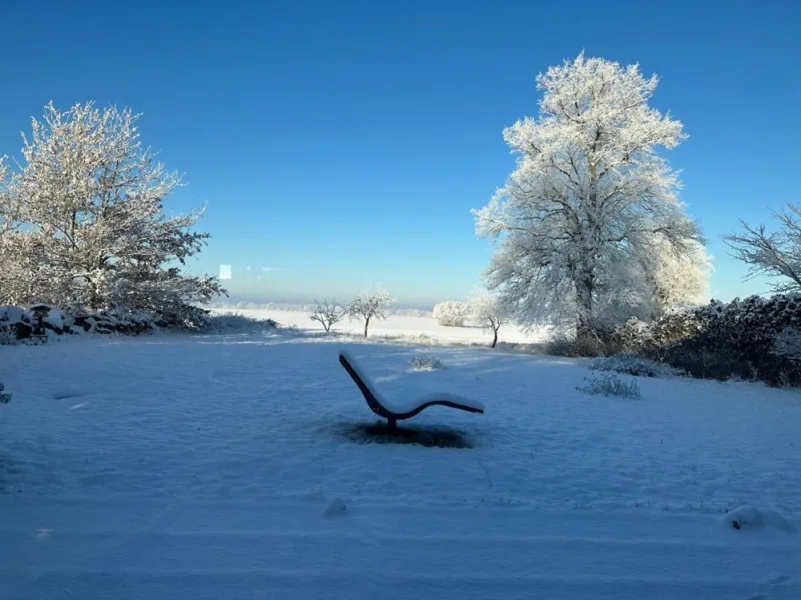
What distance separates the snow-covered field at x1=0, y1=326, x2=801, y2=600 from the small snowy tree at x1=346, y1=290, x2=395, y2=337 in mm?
19929

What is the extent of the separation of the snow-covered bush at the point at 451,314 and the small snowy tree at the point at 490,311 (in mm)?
19943

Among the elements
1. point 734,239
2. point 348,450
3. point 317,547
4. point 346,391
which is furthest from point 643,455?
point 734,239

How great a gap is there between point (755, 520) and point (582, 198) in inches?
609

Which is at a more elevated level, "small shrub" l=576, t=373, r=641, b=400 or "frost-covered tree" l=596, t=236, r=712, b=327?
"frost-covered tree" l=596, t=236, r=712, b=327

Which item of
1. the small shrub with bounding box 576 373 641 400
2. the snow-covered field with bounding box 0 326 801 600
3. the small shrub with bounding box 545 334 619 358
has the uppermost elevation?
the small shrub with bounding box 545 334 619 358

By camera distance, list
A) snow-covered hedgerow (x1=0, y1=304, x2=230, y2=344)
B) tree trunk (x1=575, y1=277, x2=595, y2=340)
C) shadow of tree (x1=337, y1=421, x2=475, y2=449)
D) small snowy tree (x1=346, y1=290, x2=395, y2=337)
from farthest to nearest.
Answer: small snowy tree (x1=346, y1=290, x2=395, y2=337) → tree trunk (x1=575, y1=277, x2=595, y2=340) → snow-covered hedgerow (x1=0, y1=304, x2=230, y2=344) → shadow of tree (x1=337, y1=421, x2=475, y2=449)

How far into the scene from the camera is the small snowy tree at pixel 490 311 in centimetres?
1866

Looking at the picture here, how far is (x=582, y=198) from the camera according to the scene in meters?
17.5

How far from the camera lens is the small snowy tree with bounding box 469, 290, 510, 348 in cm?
1866

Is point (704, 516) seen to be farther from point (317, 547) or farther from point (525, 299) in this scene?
point (525, 299)

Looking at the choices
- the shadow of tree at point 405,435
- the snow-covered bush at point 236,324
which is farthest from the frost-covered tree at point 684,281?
the shadow of tree at point 405,435

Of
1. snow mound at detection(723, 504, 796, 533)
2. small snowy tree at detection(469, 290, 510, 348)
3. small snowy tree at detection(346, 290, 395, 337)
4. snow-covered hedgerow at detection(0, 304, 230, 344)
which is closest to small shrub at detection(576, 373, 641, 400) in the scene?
snow mound at detection(723, 504, 796, 533)

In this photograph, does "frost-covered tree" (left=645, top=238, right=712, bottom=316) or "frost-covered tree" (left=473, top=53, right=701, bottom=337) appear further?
"frost-covered tree" (left=645, top=238, right=712, bottom=316)

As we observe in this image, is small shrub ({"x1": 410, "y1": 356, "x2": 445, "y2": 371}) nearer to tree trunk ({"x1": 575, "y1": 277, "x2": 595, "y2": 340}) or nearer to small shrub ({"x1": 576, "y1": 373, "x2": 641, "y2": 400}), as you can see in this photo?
small shrub ({"x1": 576, "y1": 373, "x2": 641, "y2": 400})
